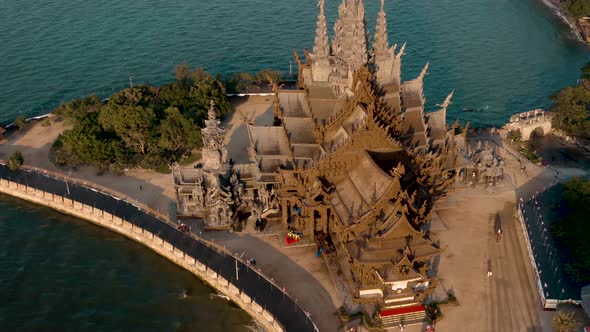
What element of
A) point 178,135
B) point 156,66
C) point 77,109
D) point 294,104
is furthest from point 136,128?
point 156,66

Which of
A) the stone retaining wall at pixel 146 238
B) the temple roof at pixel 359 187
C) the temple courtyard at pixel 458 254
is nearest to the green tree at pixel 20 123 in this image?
the temple courtyard at pixel 458 254

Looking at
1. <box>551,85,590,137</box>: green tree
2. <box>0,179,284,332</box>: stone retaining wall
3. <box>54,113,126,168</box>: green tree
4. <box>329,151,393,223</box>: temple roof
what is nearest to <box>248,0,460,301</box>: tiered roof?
<box>329,151,393,223</box>: temple roof

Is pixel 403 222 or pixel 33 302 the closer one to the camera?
pixel 403 222

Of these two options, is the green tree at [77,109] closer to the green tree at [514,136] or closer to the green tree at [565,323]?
the green tree at [514,136]

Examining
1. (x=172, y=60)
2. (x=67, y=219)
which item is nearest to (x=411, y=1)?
(x=172, y=60)

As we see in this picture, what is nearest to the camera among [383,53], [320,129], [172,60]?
[320,129]

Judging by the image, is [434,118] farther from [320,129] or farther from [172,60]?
[172,60]

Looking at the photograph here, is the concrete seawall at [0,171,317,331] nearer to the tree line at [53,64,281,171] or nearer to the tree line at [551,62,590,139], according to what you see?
the tree line at [53,64,281,171]

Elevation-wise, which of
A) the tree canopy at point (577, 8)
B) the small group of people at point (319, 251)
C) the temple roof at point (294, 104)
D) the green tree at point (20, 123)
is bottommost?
the small group of people at point (319, 251)
